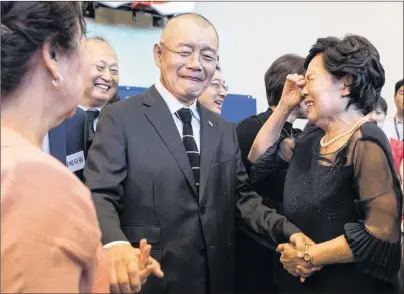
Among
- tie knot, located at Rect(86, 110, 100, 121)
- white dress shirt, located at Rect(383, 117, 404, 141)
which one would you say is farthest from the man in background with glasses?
white dress shirt, located at Rect(383, 117, 404, 141)

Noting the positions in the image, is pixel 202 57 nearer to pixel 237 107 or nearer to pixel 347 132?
pixel 347 132

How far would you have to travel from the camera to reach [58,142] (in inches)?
62.1

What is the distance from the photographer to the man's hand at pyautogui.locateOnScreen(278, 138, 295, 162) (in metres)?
1.73

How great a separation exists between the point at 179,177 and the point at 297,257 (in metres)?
0.43

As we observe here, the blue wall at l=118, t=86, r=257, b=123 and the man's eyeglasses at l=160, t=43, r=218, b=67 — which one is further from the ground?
the man's eyeglasses at l=160, t=43, r=218, b=67

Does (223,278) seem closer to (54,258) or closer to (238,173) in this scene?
(238,173)

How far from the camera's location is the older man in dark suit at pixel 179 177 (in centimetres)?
139

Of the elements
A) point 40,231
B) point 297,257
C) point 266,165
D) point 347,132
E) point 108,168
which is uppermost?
point 40,231

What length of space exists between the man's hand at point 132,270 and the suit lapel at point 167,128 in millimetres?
423

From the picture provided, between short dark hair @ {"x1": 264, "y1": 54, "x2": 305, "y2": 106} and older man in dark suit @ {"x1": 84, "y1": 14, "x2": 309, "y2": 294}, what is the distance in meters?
0.47

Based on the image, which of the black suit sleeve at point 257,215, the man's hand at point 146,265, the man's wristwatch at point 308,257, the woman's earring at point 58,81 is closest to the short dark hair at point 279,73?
the black suit sleeve at point 257,215

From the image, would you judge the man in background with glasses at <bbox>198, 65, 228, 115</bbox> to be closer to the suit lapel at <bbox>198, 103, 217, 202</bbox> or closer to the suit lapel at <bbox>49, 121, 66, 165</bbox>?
the suit lapel at <bbox>198, 103, 217, 202</bbox>

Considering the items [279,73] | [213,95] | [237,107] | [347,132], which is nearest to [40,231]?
[347,132]

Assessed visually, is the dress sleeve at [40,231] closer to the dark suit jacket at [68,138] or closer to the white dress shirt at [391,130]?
the dark suit jacket at [68,138]
